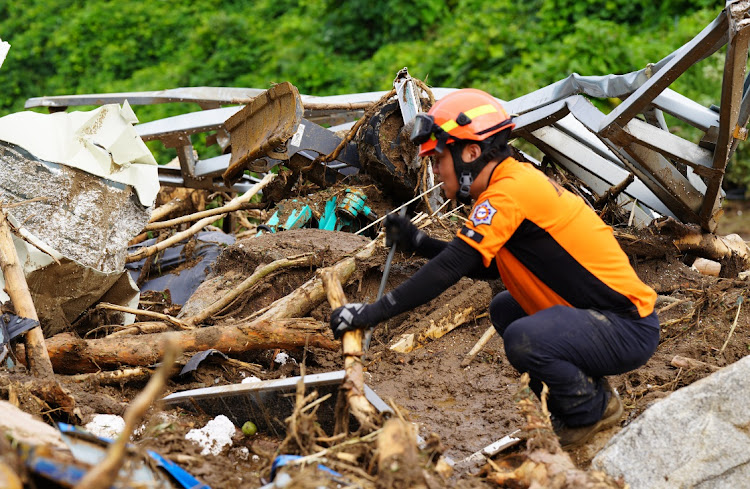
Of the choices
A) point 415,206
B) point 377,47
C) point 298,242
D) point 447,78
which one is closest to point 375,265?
point 298,242

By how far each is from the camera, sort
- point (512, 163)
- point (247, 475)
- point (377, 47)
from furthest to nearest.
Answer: point (377, 47) → point (512, 163) → point (247, 475)

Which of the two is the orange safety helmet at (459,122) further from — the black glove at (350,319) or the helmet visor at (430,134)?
the black glove at (350,319)

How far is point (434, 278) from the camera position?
9.32 ft

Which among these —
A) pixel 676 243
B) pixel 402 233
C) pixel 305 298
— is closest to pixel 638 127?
pixel 676 243

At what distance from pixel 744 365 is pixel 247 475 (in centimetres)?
194

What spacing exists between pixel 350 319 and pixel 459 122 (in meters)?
0.93

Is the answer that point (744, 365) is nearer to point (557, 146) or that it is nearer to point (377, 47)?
point (557, 146)

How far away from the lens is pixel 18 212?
4426 millimetres

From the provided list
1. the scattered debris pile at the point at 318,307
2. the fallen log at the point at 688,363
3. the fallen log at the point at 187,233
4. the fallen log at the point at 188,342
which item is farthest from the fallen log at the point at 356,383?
the fallen log at the point at 187,233

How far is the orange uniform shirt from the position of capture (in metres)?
2.88

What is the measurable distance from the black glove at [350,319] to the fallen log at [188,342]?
1.13m

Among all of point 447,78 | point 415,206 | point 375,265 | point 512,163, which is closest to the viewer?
point 512,163

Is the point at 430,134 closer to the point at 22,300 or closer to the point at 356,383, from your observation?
the point at 356,383

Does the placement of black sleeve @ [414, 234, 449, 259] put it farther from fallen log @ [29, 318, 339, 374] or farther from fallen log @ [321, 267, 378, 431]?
fallen log @ [29, 318, 339, 374]
